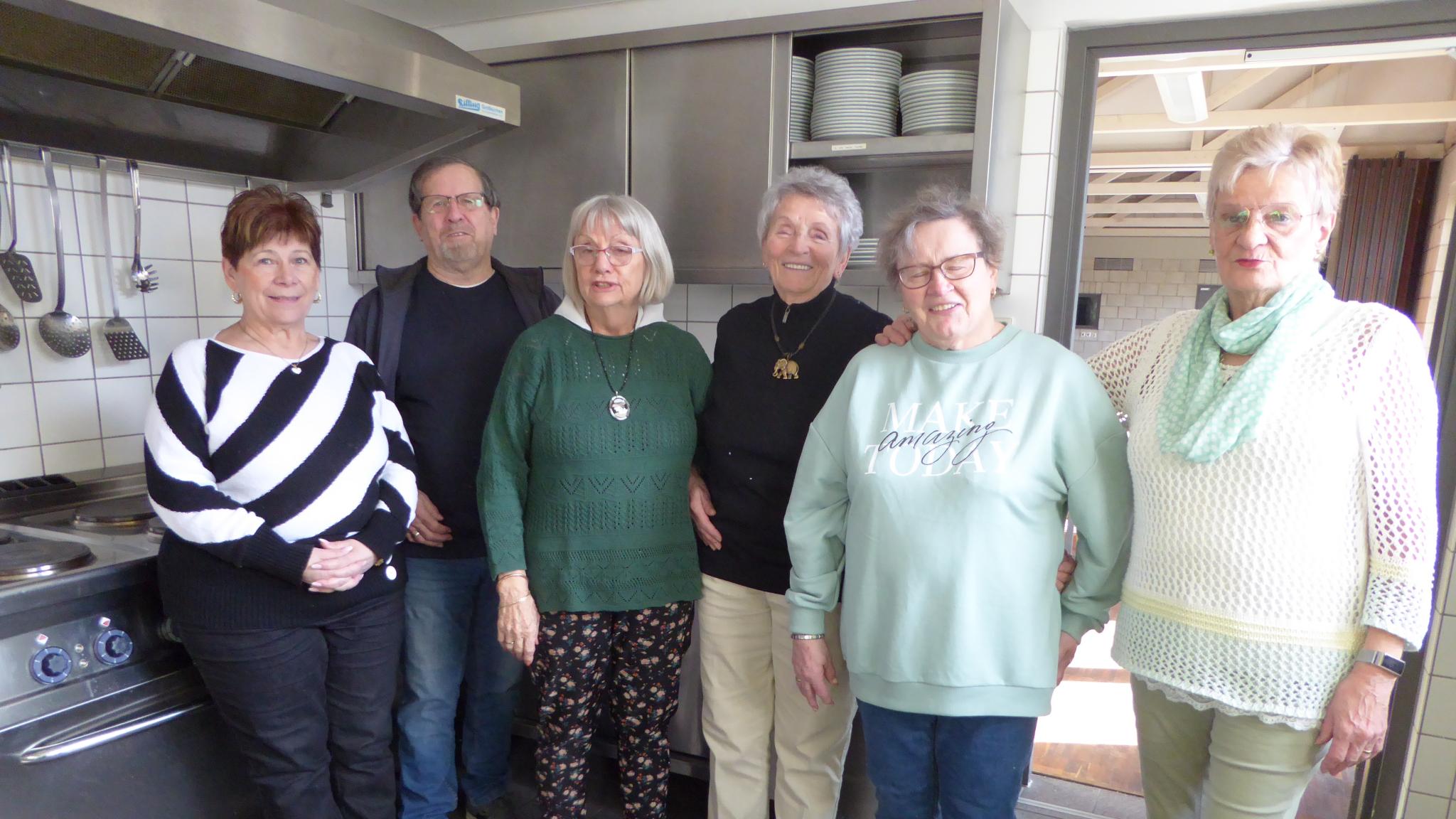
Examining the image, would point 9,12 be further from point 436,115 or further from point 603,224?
point 603,224

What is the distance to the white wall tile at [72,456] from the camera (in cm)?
189

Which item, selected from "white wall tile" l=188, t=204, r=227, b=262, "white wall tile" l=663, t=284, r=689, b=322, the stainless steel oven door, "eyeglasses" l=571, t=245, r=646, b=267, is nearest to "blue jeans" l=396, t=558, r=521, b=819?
the stainless steel oven door

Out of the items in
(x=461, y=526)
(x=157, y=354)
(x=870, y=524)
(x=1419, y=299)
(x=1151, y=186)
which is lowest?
(x=461, y=526)

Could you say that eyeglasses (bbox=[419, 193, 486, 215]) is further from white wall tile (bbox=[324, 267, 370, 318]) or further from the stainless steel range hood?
white wall tile (bbox=[324, 267, 370, 318])

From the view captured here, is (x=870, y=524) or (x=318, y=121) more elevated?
(x=318, y=121)

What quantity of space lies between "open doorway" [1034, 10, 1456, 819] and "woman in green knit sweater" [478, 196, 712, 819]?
0.97 meters

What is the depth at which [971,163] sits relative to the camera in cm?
179

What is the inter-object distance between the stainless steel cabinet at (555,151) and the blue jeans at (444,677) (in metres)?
0.87

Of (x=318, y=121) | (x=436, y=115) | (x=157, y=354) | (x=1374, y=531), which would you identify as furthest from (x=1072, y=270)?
(x=157, y=354)

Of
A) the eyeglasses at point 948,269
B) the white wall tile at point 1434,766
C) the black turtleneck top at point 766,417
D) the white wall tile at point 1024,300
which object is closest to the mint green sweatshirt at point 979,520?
the eyeglasses at point 948,269

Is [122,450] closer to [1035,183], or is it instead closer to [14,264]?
[14,264]

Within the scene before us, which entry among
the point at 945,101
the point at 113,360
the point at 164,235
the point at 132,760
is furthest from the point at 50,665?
the point at 945,101

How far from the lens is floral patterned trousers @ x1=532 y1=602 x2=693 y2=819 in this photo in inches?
58.0

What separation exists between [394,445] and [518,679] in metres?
0.74
